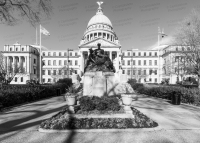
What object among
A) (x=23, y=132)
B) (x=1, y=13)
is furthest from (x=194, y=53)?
(x=1, y=13)

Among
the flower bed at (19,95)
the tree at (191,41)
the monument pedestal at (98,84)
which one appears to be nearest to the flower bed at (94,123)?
the monument pedestal at (98,84)

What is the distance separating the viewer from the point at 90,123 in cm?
560

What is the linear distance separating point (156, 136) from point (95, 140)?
9.04 feet

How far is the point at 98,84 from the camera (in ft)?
28.7

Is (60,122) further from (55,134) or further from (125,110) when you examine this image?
(125,110)

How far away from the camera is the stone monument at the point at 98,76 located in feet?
28.7

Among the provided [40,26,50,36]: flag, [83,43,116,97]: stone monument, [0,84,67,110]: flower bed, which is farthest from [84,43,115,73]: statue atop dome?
[40,26,50,36]: flag

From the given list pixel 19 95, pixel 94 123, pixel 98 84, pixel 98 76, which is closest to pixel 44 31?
pixel 19 95

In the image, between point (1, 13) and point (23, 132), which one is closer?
point (23, 132)

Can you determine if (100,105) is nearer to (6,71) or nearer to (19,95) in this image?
(19,95)

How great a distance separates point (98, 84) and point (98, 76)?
0.67m

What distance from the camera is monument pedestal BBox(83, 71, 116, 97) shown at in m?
8.70

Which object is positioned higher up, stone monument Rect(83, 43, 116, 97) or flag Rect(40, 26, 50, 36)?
flag Rect(40, 26, 50, 36)

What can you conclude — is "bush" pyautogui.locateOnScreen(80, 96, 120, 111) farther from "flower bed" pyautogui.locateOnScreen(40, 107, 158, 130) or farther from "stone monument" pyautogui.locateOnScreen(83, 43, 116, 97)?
"stone monument" pyautogui.locateOnScreen(83, 43, 116, 97)
